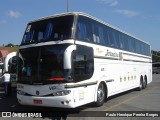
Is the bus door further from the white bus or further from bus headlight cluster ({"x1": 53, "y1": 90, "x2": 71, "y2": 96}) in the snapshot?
bus headlight cluster ({"x1": 53, "y1": 90, "x2": 71, "y2": 96})

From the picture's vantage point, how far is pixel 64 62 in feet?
33.0

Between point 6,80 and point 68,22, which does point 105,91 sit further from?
point 6,80

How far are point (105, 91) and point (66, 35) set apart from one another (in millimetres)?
3978

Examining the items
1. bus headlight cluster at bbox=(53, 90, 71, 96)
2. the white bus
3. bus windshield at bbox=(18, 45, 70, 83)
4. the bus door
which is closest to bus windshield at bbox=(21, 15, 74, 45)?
the white bus

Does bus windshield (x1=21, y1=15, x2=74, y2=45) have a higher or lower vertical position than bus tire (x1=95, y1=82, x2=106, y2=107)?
higher

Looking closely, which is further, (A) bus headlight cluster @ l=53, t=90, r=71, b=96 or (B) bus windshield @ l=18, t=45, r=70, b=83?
(B) bus windshield @ l=18, t=45, r=70, b=83

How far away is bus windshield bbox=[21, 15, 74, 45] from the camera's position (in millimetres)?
10672

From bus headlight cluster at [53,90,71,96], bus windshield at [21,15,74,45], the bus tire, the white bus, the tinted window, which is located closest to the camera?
bus headlight cluster at [53,90,71,96]

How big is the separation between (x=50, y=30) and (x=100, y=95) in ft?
11.6

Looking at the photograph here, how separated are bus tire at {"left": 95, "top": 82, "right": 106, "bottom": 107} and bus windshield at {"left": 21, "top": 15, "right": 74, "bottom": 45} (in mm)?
3153

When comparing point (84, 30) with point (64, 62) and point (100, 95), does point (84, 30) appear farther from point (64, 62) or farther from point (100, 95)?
point (100, 95)

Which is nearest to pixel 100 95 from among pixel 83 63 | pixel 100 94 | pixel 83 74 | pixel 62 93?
pixel 100 94

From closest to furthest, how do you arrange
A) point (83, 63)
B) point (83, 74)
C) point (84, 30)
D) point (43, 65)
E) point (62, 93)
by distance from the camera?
point (62, 93) < point (43, 65) < point (83, 74) < point (83, 63) < point (84, 30)

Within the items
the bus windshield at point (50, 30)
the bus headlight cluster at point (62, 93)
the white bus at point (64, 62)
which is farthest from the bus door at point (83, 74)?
the bus windshield at point (50, 30)
